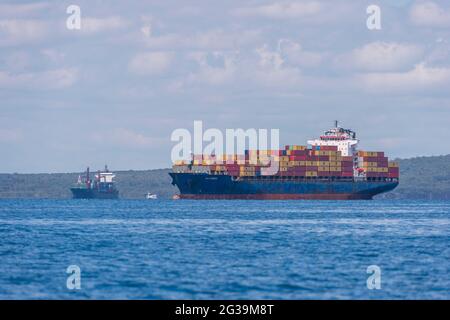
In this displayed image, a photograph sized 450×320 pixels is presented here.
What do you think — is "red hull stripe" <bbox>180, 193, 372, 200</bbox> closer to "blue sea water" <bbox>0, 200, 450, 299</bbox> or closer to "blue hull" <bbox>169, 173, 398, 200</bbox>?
"blue hull" <bbox>169, 173, 398, 200</bbox>

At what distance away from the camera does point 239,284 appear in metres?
40.7

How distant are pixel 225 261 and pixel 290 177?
5528 inches

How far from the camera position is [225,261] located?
163 ft

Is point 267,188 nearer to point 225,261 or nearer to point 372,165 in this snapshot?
point 372,165

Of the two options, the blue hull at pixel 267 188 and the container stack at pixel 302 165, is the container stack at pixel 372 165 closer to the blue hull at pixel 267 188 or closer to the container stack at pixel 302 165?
the container stack at pixel 302 165

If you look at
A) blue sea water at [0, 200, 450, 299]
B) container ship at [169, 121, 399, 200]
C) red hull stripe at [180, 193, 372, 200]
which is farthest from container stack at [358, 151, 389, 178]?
blue sea water at [0, 200, 450, 299]

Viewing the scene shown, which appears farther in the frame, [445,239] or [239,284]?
[445,239]

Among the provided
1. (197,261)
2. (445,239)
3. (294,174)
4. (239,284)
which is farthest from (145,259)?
(294,174)

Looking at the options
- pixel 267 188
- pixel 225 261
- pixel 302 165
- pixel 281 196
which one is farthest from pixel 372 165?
pixel 225 261

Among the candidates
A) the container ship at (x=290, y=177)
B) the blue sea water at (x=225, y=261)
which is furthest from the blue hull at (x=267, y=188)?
the blue sea water at (x=225, y=261)

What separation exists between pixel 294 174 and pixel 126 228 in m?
111
